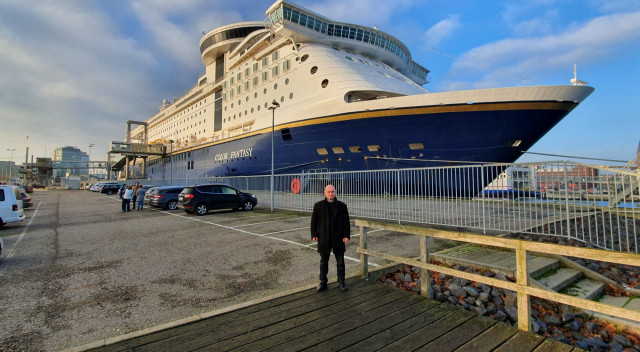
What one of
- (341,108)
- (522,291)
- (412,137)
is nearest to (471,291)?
(522,291)

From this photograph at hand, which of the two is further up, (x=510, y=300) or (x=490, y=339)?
(x=490, y=339)

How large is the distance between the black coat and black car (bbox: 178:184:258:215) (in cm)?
1078

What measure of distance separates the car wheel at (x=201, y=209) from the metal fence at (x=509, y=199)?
376 centimetres

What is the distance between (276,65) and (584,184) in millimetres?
21119

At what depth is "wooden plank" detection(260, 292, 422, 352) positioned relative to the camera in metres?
2.65

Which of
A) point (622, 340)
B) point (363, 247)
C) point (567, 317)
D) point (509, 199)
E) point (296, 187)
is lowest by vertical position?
point (622, 340)

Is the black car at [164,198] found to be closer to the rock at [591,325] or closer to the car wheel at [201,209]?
the car wheel at [201,209]

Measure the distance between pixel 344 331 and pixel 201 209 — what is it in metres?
12.1

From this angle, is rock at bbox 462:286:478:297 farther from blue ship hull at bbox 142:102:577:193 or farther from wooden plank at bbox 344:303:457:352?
blue ship hull at bbox 142:102:577:193

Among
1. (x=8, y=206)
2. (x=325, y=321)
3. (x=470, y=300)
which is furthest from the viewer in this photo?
(x=8, y=206)

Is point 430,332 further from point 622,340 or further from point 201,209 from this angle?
point 201,209

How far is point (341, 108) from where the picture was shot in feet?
51.8

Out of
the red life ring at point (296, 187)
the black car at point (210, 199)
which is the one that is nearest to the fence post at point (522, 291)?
the red life ring at point (296, 187)

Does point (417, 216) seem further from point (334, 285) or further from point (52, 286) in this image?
point (52, 286)
